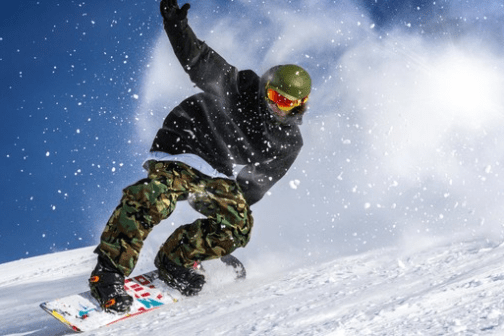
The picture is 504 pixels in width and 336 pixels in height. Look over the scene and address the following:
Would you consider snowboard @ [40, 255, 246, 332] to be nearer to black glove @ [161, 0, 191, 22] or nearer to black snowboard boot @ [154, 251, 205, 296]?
black snowboard boot @ [154, 251, 205, 296]

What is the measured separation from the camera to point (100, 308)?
3320 mm

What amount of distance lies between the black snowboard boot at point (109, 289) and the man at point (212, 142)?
1.37 feet

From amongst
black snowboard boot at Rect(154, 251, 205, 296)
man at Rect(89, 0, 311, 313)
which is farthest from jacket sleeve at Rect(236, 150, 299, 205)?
black snowboard boot at Rect(154, 251, 205, 296)

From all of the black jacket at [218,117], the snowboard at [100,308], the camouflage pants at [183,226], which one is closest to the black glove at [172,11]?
the black jacket at [218,117]

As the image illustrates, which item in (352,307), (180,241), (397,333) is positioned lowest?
(397,333)

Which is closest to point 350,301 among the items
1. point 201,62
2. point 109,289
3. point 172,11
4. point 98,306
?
point 109,289

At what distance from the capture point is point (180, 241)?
12.8 feet

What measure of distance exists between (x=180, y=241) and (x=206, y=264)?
417mm

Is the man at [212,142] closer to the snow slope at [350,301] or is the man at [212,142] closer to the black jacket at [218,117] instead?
the black jacket at [218,117]

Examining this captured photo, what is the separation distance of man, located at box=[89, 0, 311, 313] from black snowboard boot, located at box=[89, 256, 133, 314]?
1.37ft

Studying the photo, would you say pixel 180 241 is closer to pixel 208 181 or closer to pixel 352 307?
pixel 208 181

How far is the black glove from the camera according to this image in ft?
11.6

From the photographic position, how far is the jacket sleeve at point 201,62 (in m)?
3.61

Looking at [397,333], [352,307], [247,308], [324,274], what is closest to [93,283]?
[247,308]
